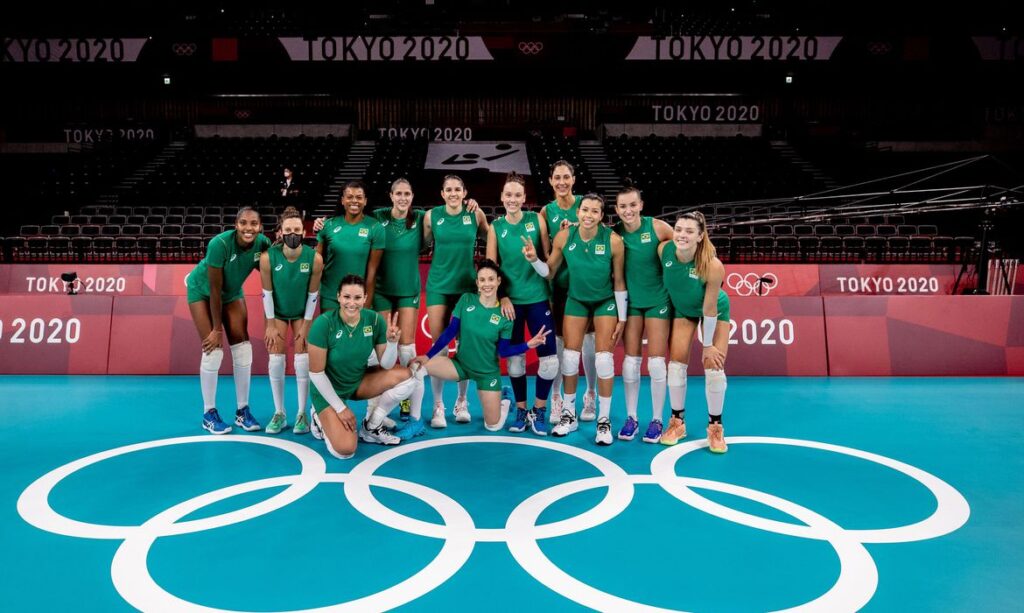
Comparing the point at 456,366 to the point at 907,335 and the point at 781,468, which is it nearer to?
the point at 781,468

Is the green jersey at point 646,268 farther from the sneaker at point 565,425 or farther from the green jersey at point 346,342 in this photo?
the green jersey at point 346,342

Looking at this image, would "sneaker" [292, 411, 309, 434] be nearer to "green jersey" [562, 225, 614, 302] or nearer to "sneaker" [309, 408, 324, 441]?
"sneaker" [309, 408, 324, 441]

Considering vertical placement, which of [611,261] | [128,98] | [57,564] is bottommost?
[57,564]

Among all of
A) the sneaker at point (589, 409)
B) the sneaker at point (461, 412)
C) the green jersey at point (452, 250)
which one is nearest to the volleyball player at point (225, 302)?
the green jersey at point (452, 250)

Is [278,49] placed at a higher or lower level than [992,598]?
higher

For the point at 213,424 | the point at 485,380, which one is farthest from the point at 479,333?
the point at 213,424

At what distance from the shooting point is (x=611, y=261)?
4949 mm

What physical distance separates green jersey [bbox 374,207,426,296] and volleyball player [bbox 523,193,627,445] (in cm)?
115

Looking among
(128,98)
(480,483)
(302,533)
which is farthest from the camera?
(128,98)

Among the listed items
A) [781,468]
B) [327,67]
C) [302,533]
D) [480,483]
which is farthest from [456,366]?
[327,67]

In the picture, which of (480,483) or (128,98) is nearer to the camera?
(480,483)

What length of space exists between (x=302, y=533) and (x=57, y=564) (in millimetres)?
1165

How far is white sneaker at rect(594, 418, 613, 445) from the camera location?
4848mm

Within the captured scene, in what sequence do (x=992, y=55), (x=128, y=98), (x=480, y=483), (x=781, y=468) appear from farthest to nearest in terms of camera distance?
(x=128, y=98) → (x=992, y=55) → (x=781, y=468) → (x=480, y=483)
